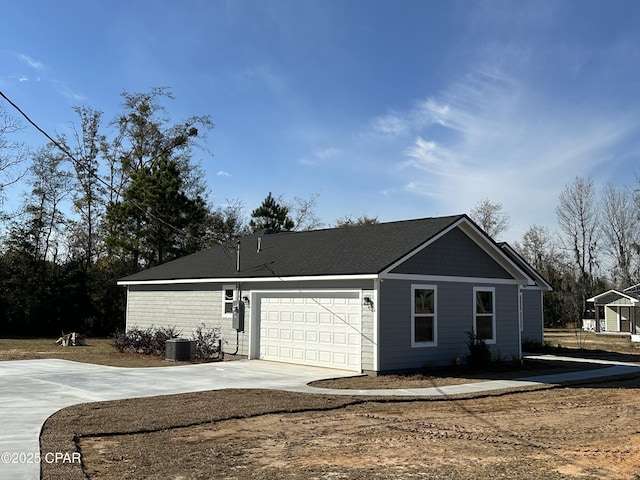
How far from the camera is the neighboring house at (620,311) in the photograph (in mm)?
36688

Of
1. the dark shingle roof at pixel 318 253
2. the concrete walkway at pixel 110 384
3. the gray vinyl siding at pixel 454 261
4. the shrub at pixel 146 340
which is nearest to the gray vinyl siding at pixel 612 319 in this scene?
the concrete walkway at pixel 110 384

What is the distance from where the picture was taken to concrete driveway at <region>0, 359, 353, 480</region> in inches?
282

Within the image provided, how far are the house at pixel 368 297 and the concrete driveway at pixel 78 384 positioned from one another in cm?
97

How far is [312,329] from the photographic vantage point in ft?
53.9

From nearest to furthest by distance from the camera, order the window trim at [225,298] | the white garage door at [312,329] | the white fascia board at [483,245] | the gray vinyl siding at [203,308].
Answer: the gray vinyl siding at [203,308], the white garage door at [312,329], the white fascia board at [483,245], the window trim at [225,298]

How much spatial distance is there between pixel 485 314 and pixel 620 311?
2599cm

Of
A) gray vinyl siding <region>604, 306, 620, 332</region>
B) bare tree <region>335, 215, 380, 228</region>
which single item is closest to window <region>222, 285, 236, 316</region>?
gray vinyl siding <region>604, 306, 620, 332</region>

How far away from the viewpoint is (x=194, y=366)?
16609 millimetres

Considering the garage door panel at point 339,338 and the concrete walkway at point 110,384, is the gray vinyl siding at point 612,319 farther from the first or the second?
the garage door panel at point 339,338

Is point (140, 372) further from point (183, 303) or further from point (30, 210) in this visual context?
point (30, 210)

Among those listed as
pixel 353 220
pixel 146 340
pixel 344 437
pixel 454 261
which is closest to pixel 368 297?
pixel 454 261

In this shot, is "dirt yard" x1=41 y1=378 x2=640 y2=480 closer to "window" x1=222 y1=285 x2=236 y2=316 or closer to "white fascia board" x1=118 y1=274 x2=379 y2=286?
"white fascia board" x1=118 y1=274 x2=379 y2=286

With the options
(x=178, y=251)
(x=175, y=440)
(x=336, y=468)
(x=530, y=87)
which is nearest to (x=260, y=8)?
(x=530, y=87)

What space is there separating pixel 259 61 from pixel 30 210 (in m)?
25.6
